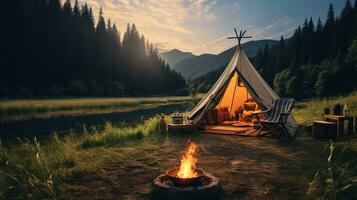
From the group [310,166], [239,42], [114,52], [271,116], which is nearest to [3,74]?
[114,52]

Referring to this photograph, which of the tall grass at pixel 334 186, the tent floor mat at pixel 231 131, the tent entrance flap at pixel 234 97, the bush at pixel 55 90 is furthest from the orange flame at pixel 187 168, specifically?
the bush at pixel 55 90

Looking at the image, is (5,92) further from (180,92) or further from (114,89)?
(180,92)

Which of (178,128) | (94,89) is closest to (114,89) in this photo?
(94,89)

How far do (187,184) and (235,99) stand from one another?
9834mm

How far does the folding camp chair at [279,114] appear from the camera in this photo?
8486 mm

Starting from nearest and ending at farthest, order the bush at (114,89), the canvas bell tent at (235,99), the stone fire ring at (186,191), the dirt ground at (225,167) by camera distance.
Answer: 1. the stone fire ring at (186,191)
2. the dirt ground at (225,167)
3. the canvas bell tent at (235,99)
4. the bush at (114,89)

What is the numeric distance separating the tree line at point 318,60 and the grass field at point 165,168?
42364mm

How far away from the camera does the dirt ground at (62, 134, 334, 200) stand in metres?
4.29

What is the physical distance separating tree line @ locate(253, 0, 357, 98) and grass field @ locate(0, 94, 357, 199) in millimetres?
42364

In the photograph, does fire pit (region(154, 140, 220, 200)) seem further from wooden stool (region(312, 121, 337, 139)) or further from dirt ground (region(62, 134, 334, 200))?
wooden stool (region(312, 121, 337, 139))

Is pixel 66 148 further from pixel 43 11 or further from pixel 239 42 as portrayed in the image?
pixel 43 11

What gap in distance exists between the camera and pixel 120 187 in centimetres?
447

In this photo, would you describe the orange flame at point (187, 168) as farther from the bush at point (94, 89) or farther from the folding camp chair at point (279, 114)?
the bush at point (94, 89)

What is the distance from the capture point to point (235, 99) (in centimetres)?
1356
